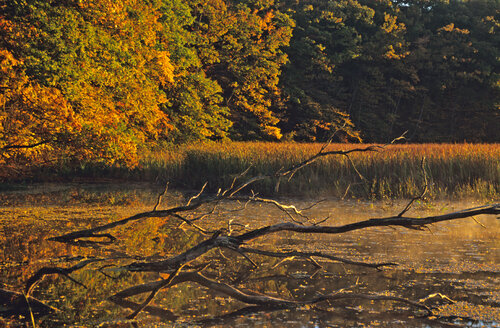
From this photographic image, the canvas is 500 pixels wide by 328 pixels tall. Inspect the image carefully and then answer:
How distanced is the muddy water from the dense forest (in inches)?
220

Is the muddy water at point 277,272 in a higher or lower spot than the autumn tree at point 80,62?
lower

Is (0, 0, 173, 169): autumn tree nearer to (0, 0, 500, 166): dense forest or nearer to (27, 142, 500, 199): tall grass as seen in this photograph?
(0, 0, 500, 166): dense forest

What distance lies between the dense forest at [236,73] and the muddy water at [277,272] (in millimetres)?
5587

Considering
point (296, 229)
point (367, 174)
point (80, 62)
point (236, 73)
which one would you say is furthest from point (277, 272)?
point (236, 73)

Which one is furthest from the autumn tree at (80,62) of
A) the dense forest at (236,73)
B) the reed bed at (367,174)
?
the reed bed at (367,174)

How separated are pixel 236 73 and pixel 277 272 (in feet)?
95.0

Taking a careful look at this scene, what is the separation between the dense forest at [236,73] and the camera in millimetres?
14883

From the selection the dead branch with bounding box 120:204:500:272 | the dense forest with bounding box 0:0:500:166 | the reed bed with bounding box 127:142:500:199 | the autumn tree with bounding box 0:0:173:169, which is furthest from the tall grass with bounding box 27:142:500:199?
the dead branch with bounding box 120:204:500:272

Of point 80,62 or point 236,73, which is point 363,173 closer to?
point 80,62

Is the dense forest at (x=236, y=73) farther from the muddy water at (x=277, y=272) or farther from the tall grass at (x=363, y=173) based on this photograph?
the muddy water at (x=277, y=272)

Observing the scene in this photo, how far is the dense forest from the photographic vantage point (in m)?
14.9

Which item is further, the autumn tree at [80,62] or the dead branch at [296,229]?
the autumn tree at [80,62]

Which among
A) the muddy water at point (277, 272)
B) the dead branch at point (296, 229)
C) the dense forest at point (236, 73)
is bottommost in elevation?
the muddy water at point (277, 272)

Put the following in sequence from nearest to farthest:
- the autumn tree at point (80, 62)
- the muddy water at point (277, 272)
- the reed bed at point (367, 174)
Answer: the muddy water at point (277, 272) → the reed bed at point (367, 174) → the autumn tree at point (80, 62)
